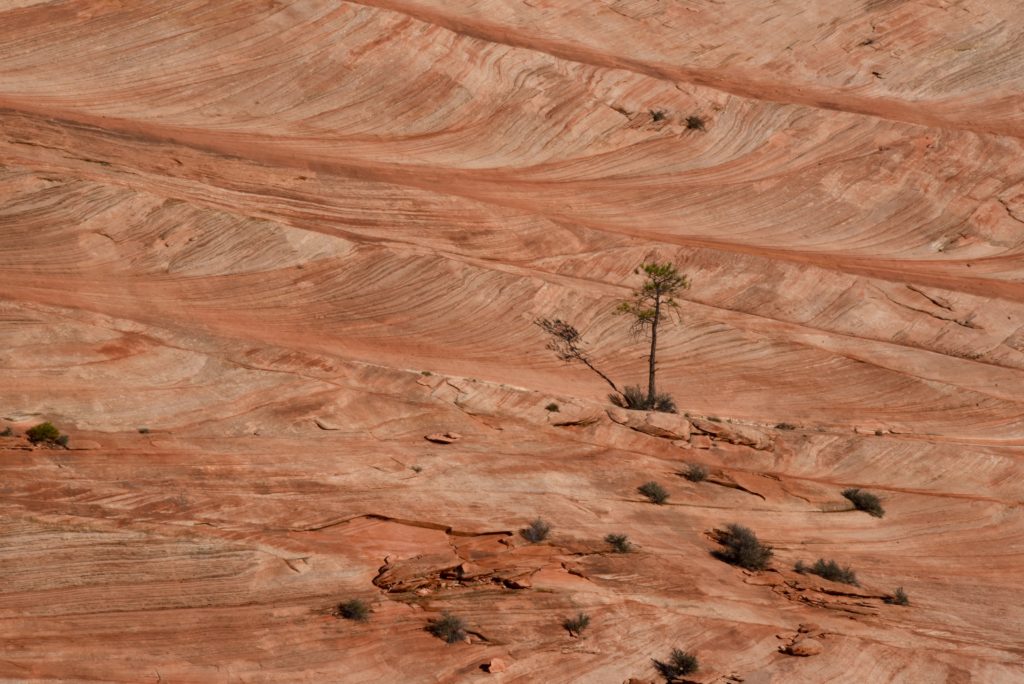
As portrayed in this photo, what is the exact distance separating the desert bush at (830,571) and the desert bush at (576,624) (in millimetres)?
5638

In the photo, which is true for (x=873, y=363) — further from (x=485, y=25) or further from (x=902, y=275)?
(x=485, y=25)

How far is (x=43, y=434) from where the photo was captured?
21.9 metres

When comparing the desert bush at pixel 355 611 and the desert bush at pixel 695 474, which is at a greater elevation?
the desert bush at pixel 695 474

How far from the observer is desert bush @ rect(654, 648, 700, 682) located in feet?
67.3

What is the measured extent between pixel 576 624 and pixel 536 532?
2.31 meters

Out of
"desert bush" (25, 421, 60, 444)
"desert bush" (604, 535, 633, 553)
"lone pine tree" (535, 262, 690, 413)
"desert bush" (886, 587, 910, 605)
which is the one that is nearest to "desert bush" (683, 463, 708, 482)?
"desert bush" (604, 535, 633, 553)

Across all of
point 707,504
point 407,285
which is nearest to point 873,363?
point 707,504

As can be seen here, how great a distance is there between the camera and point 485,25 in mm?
47094


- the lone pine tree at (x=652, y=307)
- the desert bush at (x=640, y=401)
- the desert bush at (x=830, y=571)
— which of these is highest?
the lone pine tree at (x=652, y=307)

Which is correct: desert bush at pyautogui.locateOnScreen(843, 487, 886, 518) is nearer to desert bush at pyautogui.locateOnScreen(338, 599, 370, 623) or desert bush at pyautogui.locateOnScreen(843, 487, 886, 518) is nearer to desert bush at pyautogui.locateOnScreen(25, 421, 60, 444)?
desert bush at pyautogui.locateOnScreen(338, 599, 370, 623)

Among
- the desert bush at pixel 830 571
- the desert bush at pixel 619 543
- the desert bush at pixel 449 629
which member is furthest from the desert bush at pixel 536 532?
the desert bush at pixel 830 571

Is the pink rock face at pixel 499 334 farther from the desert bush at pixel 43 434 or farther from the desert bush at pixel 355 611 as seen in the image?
the desert bush at pixel 43 434

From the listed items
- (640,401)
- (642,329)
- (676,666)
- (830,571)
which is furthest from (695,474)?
(642,329)

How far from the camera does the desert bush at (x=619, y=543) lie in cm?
2303
